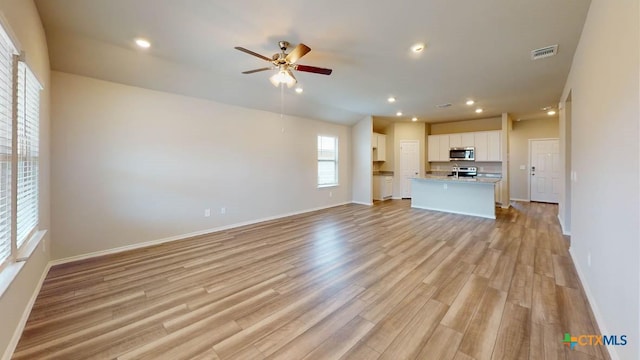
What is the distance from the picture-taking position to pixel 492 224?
5.14 metres

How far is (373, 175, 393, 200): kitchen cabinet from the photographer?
865 cm

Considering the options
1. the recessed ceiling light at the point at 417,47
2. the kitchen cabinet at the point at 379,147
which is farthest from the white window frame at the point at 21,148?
the kitchen cabinet at the point at 379,147

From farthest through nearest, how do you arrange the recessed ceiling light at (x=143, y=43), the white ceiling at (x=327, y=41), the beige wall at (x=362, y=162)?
the beige wall at (x=362, y=162) < the recessed ceiling light at (x=143, y=43) < the white ceiling at (x=327, y=41)

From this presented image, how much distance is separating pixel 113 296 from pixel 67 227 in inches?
67.1

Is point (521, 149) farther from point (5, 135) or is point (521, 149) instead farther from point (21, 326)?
point (21, 326)

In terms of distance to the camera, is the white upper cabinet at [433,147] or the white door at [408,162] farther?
the white door at [408,162]

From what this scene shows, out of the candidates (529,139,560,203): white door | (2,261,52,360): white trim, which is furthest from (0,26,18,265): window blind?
(529,139,560,203): white door

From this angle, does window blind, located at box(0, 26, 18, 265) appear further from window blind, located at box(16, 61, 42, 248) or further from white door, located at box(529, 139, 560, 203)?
white door, located at box(529, 139, 560, 203)

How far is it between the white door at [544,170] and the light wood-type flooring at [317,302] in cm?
487

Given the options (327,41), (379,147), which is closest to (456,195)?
(379,147)

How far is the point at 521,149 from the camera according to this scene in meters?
8.08

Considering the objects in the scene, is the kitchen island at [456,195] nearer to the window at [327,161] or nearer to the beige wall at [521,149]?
the window at [327,161]

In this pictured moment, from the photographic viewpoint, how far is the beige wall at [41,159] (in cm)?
167

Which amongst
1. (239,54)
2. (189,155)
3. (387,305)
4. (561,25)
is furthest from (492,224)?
(189,155)
